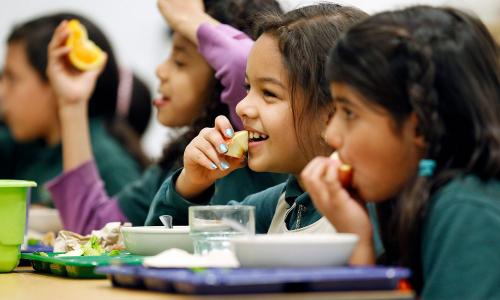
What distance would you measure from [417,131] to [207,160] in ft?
1.94

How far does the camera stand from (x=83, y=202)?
256 cm

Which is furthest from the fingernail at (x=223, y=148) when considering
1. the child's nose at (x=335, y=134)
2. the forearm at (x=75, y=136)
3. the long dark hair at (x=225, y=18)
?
the forearm at (x=75, y=136)

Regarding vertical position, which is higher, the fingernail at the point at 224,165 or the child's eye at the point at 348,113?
the child's eye at the point at 348,113

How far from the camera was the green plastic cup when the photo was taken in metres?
1.52

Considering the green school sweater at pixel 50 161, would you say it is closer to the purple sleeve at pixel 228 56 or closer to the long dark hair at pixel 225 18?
the long dark hair at pixel 225 18

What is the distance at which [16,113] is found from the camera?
3.54 m

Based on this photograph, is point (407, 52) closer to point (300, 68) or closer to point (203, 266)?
point (203, 266)

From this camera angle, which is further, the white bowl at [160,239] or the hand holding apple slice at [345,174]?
the white bowl at [160,239]

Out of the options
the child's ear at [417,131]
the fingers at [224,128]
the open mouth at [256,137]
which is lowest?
the open mouth at [256,137]

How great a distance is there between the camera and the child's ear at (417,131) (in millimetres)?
1141

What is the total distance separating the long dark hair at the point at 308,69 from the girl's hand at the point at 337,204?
0.46 m

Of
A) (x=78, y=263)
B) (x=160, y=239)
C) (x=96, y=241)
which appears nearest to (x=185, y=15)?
(x=96, y=241)

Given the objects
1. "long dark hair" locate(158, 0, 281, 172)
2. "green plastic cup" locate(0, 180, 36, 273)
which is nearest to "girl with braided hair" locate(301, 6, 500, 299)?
"green plastic cup" locate(0, 180, 36, 273)

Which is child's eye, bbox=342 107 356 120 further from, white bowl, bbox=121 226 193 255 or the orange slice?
the orange slice
